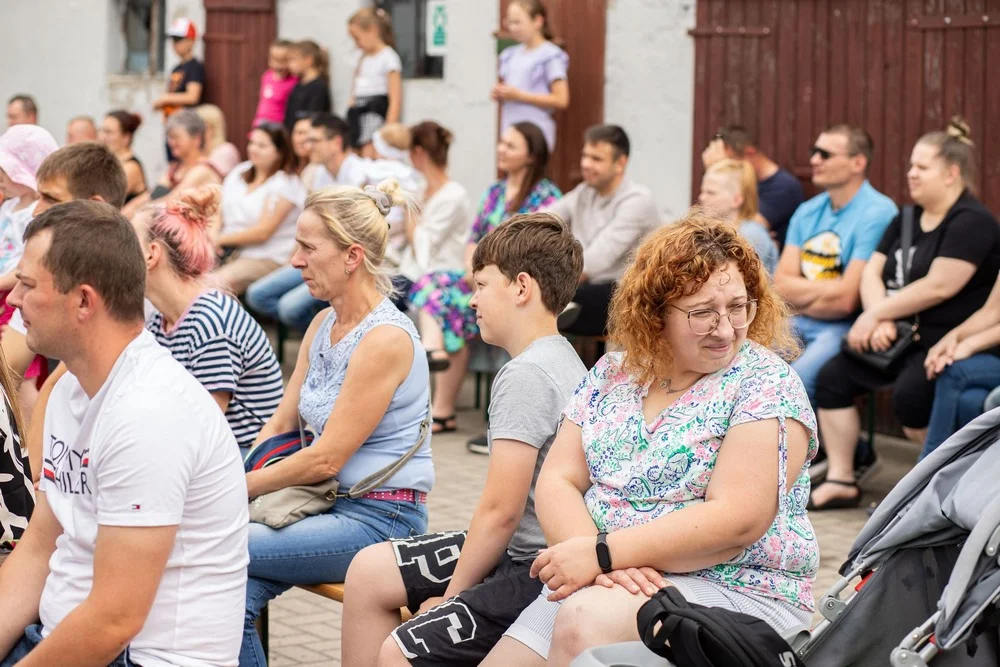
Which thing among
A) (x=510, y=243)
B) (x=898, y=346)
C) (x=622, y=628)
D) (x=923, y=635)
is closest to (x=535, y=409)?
(x=510, y=243)

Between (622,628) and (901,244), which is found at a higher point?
(901,244)

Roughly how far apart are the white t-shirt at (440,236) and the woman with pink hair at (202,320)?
13.0ft

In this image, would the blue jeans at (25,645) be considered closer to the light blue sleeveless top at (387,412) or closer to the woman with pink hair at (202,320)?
the light blue sleeveless top at (387,412)

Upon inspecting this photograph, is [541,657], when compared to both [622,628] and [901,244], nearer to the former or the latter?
[622,628]

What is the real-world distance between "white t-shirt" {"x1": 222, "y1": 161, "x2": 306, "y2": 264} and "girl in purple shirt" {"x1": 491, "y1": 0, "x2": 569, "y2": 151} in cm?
148

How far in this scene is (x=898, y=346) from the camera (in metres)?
6.37

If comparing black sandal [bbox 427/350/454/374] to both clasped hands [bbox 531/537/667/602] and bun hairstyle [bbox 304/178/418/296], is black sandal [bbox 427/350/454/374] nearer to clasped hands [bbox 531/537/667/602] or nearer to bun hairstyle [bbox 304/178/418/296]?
bun hairstyle [bbox 304/178/418/296]

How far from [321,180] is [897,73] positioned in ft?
12.6

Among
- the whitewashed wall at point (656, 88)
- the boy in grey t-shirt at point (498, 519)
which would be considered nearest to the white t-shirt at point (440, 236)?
the whitewashed wall at point (656, 88)

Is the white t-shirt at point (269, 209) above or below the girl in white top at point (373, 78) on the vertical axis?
below

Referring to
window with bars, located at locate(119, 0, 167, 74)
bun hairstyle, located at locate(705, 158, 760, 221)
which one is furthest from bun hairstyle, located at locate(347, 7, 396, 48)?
bun hairstyle, located at locate(705, 158, 760, 221)

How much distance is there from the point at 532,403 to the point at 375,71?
7.61 m

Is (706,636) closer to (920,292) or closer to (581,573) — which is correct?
(581,573)

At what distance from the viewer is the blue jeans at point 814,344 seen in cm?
668
